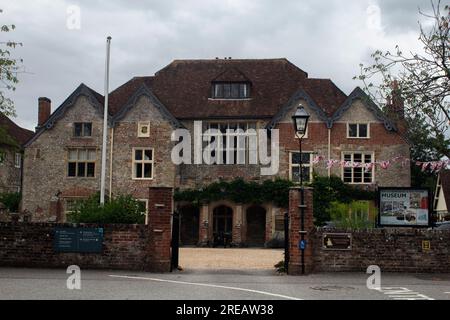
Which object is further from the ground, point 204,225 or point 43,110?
point 43,110

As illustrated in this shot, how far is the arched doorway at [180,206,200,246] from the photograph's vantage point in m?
37.5

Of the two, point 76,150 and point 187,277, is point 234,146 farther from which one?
point 187,277

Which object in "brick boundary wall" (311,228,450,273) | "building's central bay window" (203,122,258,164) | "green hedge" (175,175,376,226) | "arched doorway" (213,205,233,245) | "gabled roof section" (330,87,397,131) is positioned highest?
"gabled roof section" (330,87,397,131)

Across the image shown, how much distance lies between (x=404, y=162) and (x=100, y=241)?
21367mm

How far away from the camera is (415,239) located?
1728cm

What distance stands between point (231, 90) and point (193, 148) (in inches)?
193

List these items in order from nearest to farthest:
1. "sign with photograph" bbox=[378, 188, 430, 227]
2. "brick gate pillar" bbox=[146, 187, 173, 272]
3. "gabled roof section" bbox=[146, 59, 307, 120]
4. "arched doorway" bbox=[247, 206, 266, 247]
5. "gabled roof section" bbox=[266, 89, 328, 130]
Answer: "brick gate pillar" bbox=[146, 187, 173, 272] → "sign with photograph" bbox=[378, 188, 430, 227] → "gabled roof section" bbox=[266, 89, 328, 130] → "arched doorway" bbox=[247, 206, 266, 247] → "gabled roof section" bbox=[146, 59, 307, 120]

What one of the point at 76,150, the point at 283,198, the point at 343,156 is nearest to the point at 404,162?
the point at 343,156

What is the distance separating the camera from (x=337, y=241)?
1728cm

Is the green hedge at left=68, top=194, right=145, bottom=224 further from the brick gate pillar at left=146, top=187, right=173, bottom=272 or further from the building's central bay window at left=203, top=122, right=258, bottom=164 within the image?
the building's central bay window at left=203, top=122, right=258, bottom=164

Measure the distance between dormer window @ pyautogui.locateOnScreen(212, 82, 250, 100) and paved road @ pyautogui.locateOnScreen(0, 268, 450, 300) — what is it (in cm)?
2317

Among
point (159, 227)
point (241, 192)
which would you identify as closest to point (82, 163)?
point (241, 192)

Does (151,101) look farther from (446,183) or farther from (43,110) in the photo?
(446,183)

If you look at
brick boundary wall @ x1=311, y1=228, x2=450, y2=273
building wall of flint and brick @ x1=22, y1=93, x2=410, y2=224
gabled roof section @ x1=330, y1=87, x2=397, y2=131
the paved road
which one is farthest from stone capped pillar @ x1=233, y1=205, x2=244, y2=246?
brick boundary wall @ x1=311, y1=228, x2=450, y2=273
